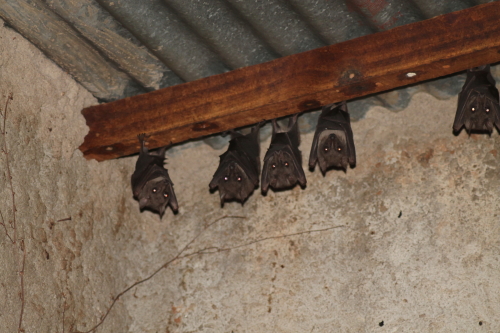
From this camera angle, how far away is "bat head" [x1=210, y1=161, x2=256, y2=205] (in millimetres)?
5352

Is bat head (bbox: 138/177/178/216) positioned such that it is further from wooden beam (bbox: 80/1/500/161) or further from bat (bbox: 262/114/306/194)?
bat (bbox: 262/114/306/194)

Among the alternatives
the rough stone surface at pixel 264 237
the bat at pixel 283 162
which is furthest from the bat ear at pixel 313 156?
the rough stone surface at pixel 264 237

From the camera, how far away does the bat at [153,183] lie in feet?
17.6

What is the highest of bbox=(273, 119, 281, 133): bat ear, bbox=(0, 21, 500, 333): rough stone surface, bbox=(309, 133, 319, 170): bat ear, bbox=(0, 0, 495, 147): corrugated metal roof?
bbox=(0, 0, 495, 147): corrugated metal roof

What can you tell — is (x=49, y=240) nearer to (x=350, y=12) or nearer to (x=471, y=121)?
(x=350, y=12)

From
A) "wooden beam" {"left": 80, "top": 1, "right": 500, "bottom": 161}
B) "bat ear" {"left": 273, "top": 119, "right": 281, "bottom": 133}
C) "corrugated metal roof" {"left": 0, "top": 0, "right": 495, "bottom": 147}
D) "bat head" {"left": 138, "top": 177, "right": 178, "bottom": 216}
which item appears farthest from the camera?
"bat head" {"left": 138, "top": 177, "right": 178, "bottom": 216}

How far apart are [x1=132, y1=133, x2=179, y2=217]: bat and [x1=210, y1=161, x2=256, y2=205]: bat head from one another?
43 centimetres

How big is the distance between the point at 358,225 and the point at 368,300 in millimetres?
650

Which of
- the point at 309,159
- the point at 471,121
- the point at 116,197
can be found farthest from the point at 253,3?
the point at 116,197

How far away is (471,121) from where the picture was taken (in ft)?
15.8

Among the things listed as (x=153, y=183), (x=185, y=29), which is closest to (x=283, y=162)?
(x=153, y=183)

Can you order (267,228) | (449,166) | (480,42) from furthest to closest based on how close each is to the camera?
(267,228), (449,166), (480,42)

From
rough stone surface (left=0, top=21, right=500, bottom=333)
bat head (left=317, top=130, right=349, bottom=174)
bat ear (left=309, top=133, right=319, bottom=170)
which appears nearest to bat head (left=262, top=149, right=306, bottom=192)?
bat ear (left=309, top=133, right=319, bottom=170)

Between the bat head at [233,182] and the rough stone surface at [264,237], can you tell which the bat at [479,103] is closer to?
the rough stone surface at [264,237]
